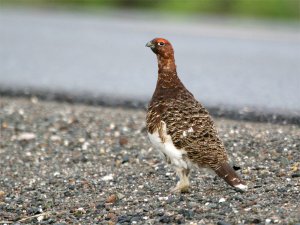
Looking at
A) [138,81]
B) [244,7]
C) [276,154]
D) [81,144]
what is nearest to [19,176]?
[81,144]

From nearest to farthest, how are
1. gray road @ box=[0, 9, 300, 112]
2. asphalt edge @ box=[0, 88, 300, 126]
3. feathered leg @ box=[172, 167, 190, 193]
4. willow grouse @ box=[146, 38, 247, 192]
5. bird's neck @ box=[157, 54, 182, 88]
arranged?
willow grouse @ box=[146, 38, 247, 192] → feathered leg @ box=[172, 167, 190, 193] → bird's neck @ box=[157, 54, 182, 88] → asphalt edge @ box=[0, 88, 300, 126] → gray road @ box=[0, 9, 300, 112]

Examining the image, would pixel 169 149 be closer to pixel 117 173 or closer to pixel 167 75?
pixel 167 75

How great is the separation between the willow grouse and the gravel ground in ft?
0.67

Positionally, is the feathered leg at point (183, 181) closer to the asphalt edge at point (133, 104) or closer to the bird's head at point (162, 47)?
the bird's head at point (162, 47)

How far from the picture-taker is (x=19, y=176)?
6.50 meters

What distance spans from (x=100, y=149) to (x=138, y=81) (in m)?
3.01

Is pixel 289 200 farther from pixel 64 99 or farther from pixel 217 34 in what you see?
pixel 217 34

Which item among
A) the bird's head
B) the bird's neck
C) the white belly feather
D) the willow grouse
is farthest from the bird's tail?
the bird's head

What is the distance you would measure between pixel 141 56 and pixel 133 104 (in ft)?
11.8

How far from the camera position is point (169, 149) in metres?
5.21

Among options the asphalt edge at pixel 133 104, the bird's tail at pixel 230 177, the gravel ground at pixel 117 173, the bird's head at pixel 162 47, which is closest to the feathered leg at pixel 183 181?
the gravel ground at pixel 117 173

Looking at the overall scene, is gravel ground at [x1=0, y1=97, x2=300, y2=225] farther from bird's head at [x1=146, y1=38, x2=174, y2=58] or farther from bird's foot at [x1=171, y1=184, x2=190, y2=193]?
bird's head at [x1=146, y1=38, x2=174, y2=58]

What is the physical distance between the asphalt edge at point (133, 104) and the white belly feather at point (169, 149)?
233cm

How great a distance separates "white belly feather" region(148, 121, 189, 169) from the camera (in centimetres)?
520
